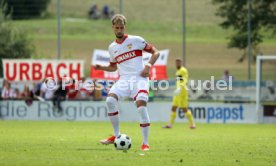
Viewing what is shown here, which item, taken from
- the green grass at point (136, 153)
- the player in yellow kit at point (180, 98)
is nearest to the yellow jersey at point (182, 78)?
the player in yellow kit at point (180, 98)

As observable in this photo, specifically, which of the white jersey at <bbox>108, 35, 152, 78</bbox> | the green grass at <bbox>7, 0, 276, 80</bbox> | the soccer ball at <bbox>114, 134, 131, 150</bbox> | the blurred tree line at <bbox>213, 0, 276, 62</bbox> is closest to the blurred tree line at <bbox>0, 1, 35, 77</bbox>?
the green grass at <bbox>7, 0, 276, 80</bbox>

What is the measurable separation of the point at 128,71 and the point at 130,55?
338 millimetres

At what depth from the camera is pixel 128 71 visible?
16375mm

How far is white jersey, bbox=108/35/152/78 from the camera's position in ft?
53.7

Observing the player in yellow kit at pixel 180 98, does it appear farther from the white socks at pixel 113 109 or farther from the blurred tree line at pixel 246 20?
the white socks at pixel 113 109

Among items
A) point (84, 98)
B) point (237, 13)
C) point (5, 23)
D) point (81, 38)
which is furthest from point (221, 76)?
point (81, 38)

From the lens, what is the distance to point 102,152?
1546 cm

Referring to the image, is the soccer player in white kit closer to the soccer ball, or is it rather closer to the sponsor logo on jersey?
the sponsor logo on jersey

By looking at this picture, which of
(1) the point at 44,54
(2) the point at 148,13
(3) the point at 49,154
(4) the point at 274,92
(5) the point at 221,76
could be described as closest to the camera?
(3) the point at 49,154

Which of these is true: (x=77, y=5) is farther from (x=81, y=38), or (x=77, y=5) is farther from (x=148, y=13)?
(x=148, y=13)

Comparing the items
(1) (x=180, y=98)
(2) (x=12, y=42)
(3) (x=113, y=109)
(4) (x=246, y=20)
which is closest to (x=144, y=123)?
(3) (x=113, y=109)

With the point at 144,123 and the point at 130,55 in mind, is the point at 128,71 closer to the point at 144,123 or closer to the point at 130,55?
the point at 130,55

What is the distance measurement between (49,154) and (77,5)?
4564cm

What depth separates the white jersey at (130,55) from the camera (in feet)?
53.7
